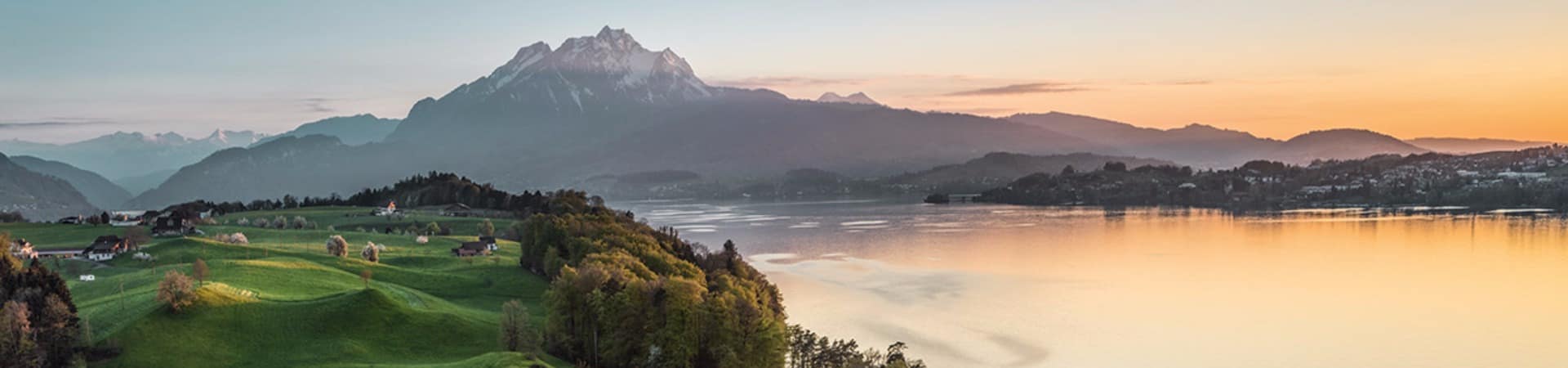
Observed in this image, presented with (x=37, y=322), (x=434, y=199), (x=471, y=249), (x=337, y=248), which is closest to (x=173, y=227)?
(x=337, y=248)

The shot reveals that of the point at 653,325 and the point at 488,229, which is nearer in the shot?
the point at 653,325

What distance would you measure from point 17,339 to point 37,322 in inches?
61.2

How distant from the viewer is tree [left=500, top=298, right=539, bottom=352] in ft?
142

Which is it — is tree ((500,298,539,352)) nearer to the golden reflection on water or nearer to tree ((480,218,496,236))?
the golden reflection on water

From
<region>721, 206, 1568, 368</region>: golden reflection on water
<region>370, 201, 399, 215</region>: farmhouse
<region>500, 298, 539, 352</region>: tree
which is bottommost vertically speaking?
<region>721, 206, 1568, 368</region>: golden reflection on water

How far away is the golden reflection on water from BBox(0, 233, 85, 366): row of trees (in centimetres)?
3761

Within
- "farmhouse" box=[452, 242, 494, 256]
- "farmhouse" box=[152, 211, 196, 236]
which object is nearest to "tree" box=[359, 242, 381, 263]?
"farmhouse" box=[452, 242, 494, 256]

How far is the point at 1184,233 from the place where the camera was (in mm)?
143500

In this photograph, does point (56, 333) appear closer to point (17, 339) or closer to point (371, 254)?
point (17, 339)

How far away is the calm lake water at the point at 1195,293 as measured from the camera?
60500 millimetres

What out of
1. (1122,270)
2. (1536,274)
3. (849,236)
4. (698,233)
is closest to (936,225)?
(849,236)

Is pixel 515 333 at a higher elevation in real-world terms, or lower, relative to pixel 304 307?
lower

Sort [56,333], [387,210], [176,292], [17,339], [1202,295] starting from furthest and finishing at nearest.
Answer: [387,210] → [1202,295] → [176,292] → [56,333] → [17,339]

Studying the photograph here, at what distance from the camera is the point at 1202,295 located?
81812 mm
